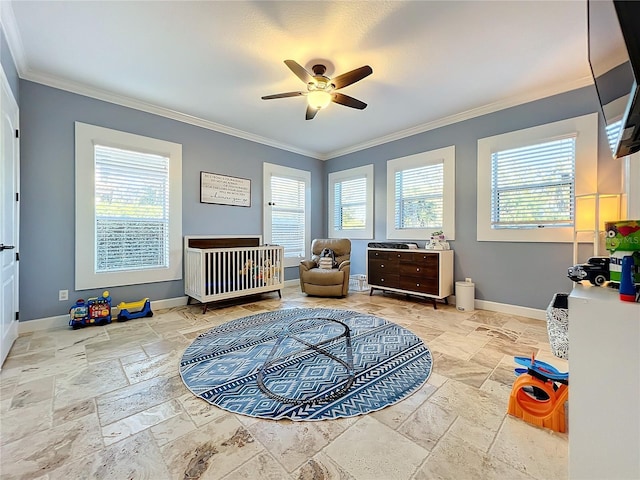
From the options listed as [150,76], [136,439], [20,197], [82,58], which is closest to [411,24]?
[150,76]

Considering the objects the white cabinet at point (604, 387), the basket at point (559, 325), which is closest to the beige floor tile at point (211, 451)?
the white cabinet at point (604, 387)

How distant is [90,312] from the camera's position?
2.94m

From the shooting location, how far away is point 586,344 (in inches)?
37.6

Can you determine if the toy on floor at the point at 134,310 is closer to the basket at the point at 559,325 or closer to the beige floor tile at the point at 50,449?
the beige floor tile at the point at 50,449

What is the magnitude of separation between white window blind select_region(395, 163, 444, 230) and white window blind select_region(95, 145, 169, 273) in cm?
357

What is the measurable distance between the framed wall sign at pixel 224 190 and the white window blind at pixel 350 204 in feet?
6.03

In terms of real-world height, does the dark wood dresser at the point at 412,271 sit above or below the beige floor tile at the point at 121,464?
above

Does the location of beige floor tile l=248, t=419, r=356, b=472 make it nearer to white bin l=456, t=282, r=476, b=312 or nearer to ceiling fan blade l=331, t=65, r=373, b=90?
ceiling fan blade l=331, t=65, r=373, b=90

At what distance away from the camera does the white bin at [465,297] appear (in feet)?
11.7

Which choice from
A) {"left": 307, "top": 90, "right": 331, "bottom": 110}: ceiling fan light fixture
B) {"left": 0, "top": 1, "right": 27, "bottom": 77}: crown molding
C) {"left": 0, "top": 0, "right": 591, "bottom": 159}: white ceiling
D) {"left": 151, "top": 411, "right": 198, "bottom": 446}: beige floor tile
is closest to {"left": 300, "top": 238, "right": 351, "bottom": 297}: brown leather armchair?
{"left": 0, "top": 0, "right": 591, "bottom": 159}: white ceiling

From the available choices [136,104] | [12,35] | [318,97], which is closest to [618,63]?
[318,97]

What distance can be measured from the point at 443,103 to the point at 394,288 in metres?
2.61

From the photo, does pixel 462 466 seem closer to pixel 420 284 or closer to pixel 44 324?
pixel 420 284

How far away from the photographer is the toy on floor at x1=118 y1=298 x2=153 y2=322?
3.13m
